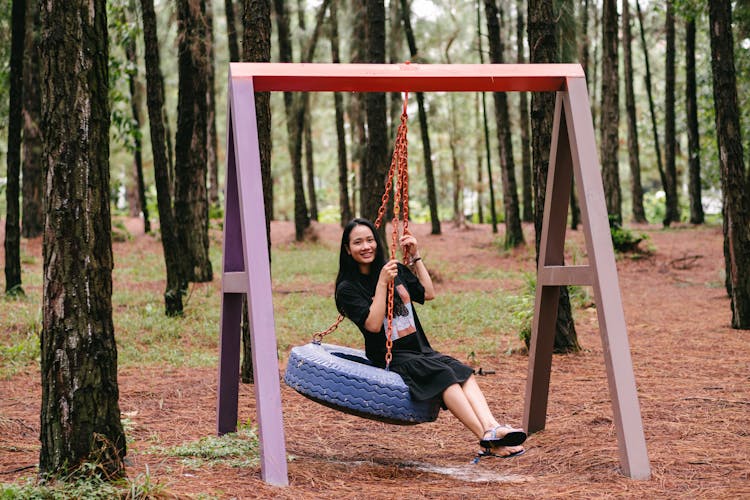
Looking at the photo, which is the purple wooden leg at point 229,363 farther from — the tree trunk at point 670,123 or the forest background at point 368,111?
the tree trunk at point 670,123

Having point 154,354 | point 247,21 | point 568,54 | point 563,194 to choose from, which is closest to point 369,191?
point 568,54

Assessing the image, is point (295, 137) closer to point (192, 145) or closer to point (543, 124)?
point (192, 145)

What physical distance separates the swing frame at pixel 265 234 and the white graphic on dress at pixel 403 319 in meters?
0.97

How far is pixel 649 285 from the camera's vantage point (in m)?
14.5

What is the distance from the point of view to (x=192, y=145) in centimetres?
1359

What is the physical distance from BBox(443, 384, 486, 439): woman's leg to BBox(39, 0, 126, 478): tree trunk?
1912 mm

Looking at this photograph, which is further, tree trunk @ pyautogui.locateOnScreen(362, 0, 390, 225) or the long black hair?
tree trunk @ pyautogui.locateOnScreen(362, 0, 390, 225)

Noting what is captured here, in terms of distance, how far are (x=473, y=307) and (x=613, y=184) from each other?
8.34 meters

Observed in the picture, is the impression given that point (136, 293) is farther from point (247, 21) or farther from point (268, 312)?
point (268, 312)

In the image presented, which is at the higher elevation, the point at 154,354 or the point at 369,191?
the point at 369,191

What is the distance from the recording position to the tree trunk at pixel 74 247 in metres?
3.87

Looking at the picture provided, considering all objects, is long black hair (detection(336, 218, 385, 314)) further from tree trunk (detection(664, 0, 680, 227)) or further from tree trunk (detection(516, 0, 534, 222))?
tree trunk (detection(664, 0, 680, 227))

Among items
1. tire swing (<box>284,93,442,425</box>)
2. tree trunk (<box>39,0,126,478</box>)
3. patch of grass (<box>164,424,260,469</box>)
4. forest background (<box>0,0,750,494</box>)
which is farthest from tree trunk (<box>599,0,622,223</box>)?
tree trunk (<box>39,0,126,478</box>)

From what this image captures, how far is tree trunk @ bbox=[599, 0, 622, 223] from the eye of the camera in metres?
17.8
